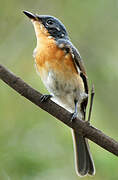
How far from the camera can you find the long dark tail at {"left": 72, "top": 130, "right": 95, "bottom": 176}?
480 cm

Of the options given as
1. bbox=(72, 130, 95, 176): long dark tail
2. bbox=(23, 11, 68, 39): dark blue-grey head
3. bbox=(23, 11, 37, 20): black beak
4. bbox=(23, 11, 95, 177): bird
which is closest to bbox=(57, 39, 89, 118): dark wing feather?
bbox=(23, 11, 95, 177): bird

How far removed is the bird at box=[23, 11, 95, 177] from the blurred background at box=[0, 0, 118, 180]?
6.8 inches

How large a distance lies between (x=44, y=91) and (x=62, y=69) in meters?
0.68

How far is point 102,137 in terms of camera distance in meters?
3.70

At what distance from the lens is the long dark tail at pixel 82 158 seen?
4.80 m

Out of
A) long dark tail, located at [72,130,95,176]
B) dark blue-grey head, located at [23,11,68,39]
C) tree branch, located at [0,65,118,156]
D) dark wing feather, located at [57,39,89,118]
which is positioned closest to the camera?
tree branch, located at [0,65,118,156]

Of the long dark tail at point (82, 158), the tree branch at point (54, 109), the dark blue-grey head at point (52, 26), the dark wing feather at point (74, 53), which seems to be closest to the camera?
the tree branch at point (54, 109)

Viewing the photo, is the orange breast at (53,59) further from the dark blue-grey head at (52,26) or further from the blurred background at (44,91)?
the blurred background at (44,91)

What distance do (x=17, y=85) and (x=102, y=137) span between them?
0.87m

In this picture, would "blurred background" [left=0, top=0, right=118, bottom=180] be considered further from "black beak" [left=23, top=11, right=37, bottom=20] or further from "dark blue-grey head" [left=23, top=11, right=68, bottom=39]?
"black beak" [left=23, top=11, right=37, bottom=20]

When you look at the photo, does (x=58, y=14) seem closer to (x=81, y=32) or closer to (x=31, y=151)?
(x=81, y=32)

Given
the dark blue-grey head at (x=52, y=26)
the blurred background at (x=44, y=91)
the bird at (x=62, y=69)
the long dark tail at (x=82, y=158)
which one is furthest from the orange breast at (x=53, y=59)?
the long dark tail at (x=82, y=158)

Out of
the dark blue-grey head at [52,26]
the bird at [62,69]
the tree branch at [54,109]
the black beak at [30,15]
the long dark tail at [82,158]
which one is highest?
the dark blue-grey head at [52,26]

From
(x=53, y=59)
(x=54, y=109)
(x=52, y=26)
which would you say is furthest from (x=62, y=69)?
(x=54, y=109)
